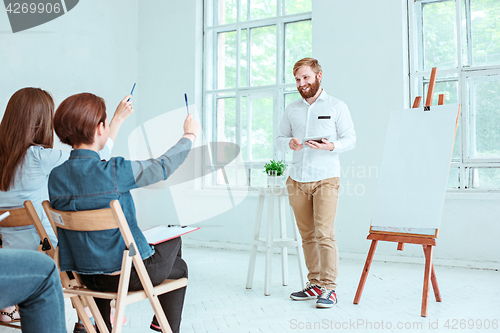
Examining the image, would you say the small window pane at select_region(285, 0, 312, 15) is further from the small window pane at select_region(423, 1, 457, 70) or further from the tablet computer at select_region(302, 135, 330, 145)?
the tablet computer at select_region(302, 135, 330, 145)

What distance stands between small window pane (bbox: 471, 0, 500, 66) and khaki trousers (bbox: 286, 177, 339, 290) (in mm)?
2292

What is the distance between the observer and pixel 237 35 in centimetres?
492

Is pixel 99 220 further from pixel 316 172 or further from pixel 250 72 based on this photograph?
pixel 250 72

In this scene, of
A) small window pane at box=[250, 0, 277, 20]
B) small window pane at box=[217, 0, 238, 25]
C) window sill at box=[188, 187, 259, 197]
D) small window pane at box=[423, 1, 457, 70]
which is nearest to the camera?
small window pane at box=[423, 1, 457, 70]

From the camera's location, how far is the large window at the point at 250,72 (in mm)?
4598

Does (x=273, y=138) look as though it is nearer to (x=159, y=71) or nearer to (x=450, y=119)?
(x=159, y=71)

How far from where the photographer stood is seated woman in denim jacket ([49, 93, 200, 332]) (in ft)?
4.52

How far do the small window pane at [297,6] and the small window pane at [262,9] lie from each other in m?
0.17

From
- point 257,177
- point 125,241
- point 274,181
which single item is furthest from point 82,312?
point 257,177

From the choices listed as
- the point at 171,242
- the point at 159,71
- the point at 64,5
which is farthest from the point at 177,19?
the point at 171,242

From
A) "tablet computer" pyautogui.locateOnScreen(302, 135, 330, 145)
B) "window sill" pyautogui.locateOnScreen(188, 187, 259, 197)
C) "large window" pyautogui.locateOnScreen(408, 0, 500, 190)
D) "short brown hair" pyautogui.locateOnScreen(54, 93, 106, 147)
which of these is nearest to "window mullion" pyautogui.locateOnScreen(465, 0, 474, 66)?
"large window" pyautogui.locateOnScreen(408, 0, 500, 190)

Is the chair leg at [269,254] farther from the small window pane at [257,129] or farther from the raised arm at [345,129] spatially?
the small window pane at [257,129]

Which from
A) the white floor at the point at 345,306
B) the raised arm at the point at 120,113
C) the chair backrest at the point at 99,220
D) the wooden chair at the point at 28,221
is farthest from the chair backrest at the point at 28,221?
the white floor at the point at 345,306

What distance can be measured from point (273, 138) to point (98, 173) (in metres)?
3.41
